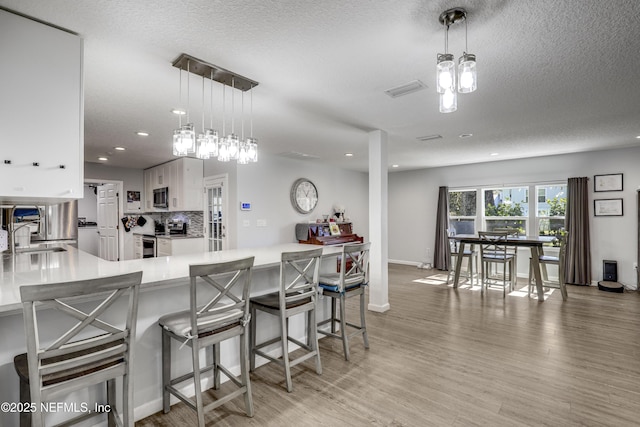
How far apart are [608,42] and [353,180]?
613 centimetres

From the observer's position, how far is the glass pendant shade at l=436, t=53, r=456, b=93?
161cm

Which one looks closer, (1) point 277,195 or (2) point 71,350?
(2) point 71,350

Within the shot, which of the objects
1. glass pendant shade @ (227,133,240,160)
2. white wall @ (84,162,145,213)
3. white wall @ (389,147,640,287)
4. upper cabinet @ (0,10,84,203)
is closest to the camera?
upper cabinet @ (0,10,84,203)

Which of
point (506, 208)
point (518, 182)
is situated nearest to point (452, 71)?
point (518, 182)

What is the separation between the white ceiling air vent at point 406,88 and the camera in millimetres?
2707

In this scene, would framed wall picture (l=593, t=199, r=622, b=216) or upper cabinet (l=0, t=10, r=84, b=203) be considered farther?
framed wall picture (l=593, t=199, r=622, b=216)

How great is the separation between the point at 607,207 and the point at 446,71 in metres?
5.87

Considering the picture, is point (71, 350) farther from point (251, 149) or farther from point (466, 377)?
point (466, 377)

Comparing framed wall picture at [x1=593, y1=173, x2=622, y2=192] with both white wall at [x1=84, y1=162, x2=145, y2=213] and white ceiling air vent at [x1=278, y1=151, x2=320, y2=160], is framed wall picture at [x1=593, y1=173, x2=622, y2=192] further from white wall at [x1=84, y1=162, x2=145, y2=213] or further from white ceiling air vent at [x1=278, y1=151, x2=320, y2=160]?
white wall at [x1=84, y1=162, x2=145, y2=213]

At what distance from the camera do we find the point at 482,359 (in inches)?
114

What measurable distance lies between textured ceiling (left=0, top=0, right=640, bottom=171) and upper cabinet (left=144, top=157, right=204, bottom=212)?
1.71 meters

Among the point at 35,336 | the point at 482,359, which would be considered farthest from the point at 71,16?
the point at 482,359

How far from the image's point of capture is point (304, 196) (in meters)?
6.66

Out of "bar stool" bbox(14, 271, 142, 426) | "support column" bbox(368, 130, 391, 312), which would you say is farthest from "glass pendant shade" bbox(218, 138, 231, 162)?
"support column" bbox(368, 130, 391, 312)
